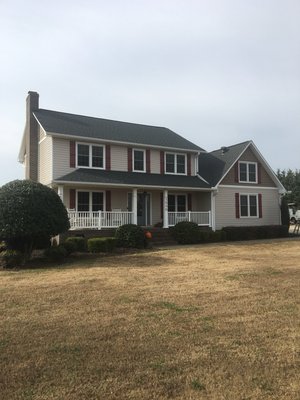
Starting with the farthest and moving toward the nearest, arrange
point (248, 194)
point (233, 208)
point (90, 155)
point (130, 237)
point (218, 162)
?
point (218, 162)
point (248, 194)
point (233, 208)
point (90, 155)
point (130, 237)

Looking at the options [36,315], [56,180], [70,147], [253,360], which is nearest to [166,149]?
[70,147]

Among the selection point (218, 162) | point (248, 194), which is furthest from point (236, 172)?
point (218, 162)

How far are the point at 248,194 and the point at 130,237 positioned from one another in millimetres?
11207

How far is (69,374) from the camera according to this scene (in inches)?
172

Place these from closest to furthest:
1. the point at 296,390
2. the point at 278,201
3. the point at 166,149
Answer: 1. the point at 296,390
2. the point at 166,149
3. the point at 278,201

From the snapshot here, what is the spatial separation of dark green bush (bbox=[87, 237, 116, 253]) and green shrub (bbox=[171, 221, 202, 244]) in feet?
15.7

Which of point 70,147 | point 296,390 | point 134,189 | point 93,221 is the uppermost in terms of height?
point 70,147

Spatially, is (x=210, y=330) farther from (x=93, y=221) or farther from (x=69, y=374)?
(x=93, y=221)

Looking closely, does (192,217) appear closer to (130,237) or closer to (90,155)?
(130,237)

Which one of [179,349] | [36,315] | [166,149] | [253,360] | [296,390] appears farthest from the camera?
[166,149]

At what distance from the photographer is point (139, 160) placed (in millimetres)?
23812

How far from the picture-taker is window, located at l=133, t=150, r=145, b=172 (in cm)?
2366

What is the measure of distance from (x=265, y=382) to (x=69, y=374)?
2.11m

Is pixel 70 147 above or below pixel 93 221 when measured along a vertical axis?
above
